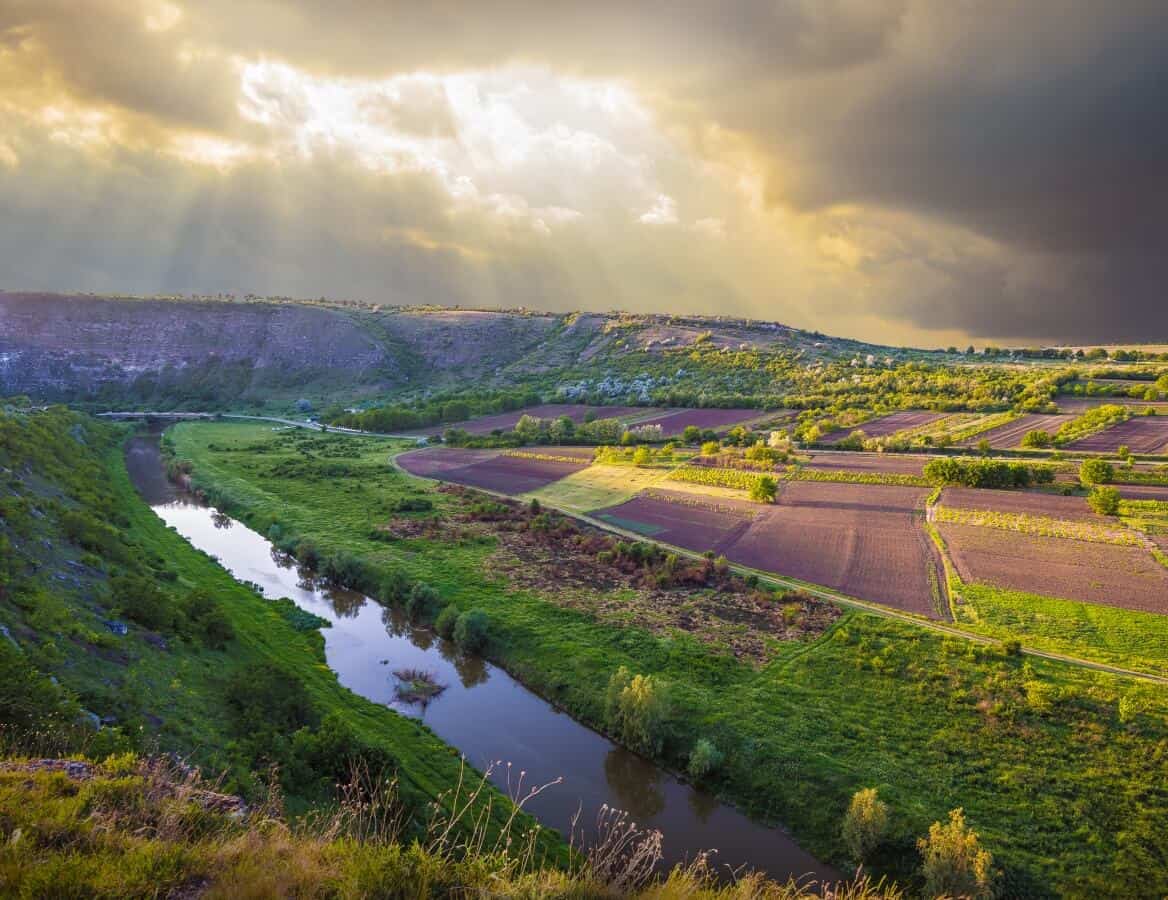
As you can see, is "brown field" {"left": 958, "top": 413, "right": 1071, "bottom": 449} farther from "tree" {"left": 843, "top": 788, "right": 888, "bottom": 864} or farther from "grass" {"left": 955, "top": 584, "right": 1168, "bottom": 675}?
"tree" {"left": 843, "top": 788, "right": 888, "bottom": 864}

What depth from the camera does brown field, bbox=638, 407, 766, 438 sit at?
94.6m

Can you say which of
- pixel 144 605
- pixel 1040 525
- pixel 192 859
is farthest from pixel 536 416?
pixel 192 859

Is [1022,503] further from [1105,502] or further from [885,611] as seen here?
[885,611]

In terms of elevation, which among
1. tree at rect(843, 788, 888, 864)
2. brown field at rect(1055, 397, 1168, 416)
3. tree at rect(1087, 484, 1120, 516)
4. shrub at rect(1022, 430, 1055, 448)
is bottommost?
tree at rect(843, 788, 888, 864)

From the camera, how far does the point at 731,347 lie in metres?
152

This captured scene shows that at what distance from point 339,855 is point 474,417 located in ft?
369

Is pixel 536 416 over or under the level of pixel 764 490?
Result: over

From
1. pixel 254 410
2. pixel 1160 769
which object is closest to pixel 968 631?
pixel 1160 769

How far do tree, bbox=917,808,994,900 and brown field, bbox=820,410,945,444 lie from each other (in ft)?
216

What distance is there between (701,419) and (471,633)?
71.4 m

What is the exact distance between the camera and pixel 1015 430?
80.2m

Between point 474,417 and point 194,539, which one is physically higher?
point 474,417

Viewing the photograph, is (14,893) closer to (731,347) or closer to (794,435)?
(794,435)

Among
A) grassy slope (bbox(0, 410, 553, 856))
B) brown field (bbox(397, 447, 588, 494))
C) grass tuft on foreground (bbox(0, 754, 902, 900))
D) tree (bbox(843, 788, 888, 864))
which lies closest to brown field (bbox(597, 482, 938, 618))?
brown field (bbox(397, 447, 588, 494))
